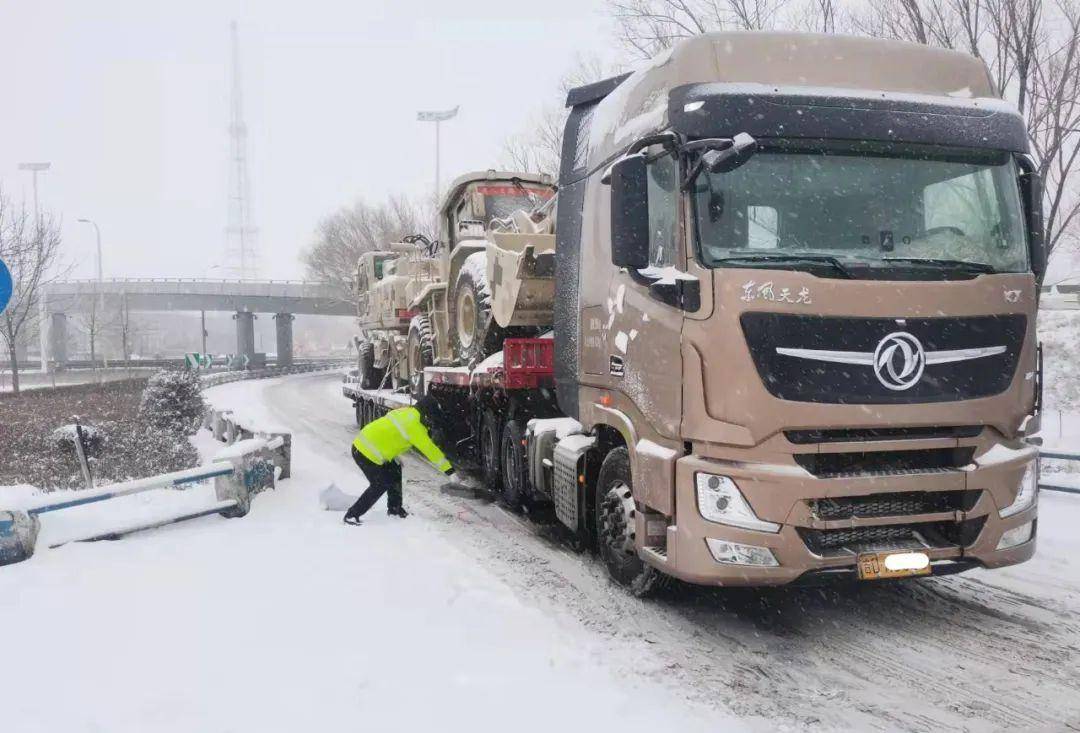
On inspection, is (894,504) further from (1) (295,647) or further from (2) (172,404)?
(2) (172,404)

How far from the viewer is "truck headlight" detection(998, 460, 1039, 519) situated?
464cm

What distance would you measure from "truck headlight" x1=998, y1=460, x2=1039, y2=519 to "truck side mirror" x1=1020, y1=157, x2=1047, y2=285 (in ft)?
3.59

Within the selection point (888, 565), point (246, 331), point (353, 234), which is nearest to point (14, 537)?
point (888, 565)

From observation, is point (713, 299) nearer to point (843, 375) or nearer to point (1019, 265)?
point (843, 375)

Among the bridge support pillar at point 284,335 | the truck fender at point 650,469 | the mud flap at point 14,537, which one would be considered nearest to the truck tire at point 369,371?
the mud flap at point 14,537

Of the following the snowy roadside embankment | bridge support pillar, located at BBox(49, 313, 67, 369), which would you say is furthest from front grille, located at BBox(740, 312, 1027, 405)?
bridge support pillar, located at BBox(49, 313, 67, 369)

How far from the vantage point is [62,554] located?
6.26 m

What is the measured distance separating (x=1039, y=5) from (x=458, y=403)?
401 inches

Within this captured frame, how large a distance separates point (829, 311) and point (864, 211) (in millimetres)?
696

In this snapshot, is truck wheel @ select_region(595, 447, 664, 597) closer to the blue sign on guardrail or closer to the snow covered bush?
the blue sign on guardrail

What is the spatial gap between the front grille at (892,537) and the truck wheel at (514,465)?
3769 millimetres

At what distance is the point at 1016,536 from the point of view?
4.70 m

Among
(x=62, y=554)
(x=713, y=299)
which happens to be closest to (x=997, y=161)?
(x=713, y=299)

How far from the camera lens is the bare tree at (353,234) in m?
41.9
